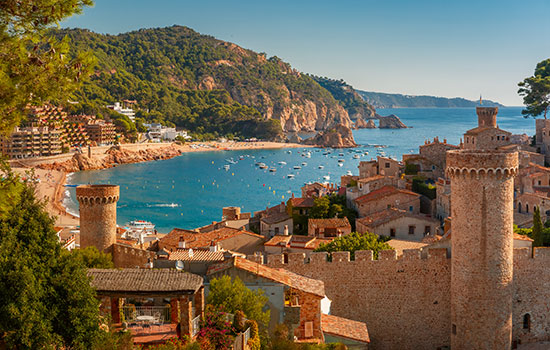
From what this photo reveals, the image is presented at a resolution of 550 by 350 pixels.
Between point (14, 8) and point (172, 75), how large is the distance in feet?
640

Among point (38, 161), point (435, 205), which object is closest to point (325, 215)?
point (435, 205)

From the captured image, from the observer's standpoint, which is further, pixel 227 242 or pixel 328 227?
pixel 328 227

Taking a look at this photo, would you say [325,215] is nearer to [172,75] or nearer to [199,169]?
[199,169]

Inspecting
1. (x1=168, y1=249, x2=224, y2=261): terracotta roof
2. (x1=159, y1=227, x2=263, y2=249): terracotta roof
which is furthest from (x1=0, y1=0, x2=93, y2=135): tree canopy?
(x1=159, y1=227, x2=263, y2=249): terracotta roof

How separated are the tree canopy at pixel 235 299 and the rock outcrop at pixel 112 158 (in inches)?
3237

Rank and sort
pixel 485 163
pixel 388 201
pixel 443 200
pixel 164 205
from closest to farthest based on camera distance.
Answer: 1. pixel 485 163
2. pixel 443 200
3. pixel 388 201
4. pixel 164 205

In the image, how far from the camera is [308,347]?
12258 mm

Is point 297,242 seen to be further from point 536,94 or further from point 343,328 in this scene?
point 536,94

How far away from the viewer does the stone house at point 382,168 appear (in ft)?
120

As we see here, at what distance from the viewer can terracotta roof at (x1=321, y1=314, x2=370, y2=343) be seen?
13953 millimetres

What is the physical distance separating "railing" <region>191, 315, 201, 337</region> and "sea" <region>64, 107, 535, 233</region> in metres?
42.1

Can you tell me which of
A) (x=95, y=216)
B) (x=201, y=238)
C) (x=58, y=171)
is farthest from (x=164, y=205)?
(x=95, y=216)

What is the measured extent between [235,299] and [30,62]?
5.65 m

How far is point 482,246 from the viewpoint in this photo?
51.1 feet
